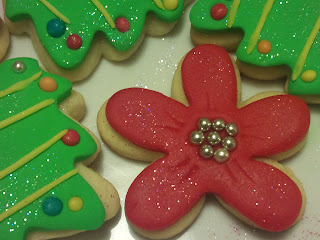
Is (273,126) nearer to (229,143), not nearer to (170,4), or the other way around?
(229,143)

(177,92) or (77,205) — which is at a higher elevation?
(177,92)

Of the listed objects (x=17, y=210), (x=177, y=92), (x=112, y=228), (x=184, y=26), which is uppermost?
(x=184, y=26)

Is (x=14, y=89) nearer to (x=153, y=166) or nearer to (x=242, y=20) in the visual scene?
(x=153, y=166)

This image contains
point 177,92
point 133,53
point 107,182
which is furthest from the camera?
point 133,53

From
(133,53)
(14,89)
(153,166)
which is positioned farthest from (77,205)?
(133,53)

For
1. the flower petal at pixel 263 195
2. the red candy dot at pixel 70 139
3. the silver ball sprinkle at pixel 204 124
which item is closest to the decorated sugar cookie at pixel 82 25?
the red candy dot at pixel 70 139

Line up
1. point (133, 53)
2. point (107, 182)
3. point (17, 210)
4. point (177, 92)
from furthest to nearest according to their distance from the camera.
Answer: point (133, 53), point (177, 92), point (107, 182), point (17, 210)

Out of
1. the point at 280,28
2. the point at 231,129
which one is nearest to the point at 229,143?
the point at 231,129

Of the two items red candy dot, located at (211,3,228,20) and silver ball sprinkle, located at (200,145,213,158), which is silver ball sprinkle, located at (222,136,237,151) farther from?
red candy dot, located at (211,3,228,20)
